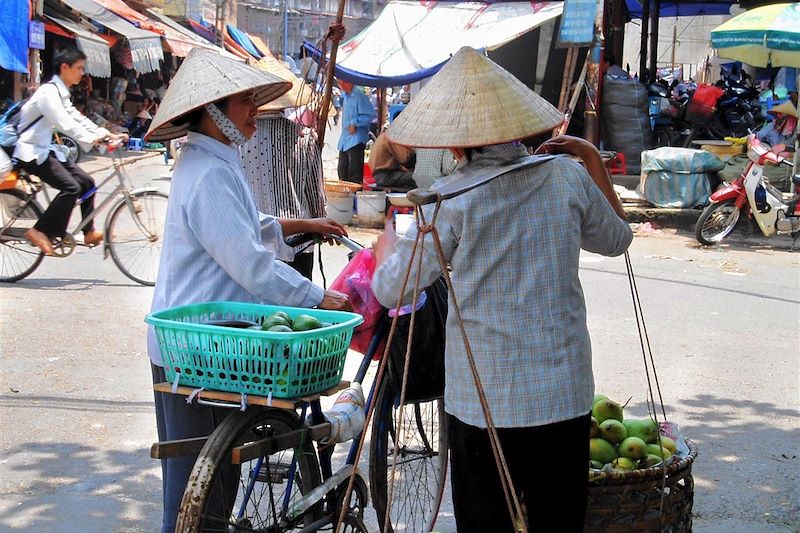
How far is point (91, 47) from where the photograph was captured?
19.7 metres

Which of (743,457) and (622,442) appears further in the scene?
(743,457)

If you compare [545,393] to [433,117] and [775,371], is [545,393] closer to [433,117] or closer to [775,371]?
[433,117]

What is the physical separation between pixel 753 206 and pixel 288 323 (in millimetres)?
9304

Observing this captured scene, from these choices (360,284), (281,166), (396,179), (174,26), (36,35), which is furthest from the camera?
(174,26)

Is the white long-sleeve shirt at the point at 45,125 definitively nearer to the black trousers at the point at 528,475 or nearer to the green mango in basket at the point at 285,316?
the green mango in basket at the point at 285,316

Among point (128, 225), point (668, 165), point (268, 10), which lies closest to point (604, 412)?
point (128, 225)

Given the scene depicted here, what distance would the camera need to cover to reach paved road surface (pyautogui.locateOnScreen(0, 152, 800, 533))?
4059 mm

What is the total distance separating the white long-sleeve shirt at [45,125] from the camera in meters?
7.44

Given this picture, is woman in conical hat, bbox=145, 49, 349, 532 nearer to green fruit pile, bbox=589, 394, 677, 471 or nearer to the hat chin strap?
the hat chin strap

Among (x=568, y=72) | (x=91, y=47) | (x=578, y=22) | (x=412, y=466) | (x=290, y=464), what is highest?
(x=578, y=22)

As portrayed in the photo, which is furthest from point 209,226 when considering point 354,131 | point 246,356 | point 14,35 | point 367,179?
point 14,35

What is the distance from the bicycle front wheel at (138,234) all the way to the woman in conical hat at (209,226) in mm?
5152

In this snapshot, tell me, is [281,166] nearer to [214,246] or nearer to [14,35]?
[214,246]

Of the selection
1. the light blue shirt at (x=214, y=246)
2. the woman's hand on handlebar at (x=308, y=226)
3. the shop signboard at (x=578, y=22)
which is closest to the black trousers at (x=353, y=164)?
the shop signboard at (x=578, y=22)
